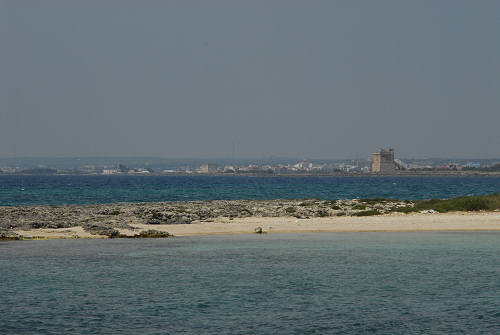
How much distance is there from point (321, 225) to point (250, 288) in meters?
25.2

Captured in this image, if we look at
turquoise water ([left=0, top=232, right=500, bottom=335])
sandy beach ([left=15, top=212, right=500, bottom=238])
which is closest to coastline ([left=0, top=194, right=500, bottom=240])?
sandy beach ([left=15, top=212, right=500, bottom=238])

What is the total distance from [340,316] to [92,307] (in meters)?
7.61

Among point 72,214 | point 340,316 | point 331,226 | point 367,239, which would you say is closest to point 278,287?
point 340,316

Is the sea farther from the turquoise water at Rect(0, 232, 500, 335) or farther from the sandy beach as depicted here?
the sandy beach

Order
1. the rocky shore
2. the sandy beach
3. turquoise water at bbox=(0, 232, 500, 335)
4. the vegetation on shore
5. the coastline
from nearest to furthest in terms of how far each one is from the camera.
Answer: turquoise water at bbox=(0, 232, 500, 335)
the sandy beach
the coastline
the rocky shore
the vegetation on shore

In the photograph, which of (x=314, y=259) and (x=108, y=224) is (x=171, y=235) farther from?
(x=314, y=259)

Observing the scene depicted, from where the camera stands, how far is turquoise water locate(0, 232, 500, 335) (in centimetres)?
1870

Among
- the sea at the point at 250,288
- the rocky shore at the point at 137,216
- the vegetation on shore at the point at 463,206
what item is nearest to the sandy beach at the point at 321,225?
the rocky shore at the point at 137,216

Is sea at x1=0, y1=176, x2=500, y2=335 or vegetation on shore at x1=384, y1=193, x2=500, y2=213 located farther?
vegetation on shore at x1=384, y1=193, x2=500, y2=213

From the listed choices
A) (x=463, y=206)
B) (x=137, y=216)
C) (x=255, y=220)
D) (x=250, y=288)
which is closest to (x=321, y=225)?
(x=255, y=220)

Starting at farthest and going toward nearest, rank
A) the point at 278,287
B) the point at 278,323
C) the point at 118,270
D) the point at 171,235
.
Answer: the point at 171,235, the point at 118,270, the point at 278,287, the point at 278,323

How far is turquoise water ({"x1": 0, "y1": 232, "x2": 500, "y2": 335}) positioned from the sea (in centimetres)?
4

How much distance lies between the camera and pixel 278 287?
2405 centimetres

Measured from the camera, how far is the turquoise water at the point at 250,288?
18.7 m
